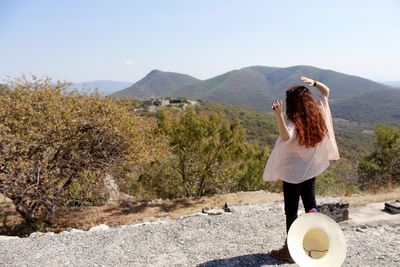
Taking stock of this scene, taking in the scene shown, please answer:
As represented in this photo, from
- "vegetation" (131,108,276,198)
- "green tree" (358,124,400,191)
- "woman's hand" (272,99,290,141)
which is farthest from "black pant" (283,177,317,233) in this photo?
"green tree" (358,124,400,191)

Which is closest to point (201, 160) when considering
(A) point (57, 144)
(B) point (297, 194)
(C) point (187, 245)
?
(A) point (57, 144)

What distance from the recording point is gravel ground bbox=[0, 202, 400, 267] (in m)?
5.14

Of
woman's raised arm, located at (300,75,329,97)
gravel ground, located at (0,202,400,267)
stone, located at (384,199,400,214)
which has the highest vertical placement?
woman's raised arm, located at (300,75,329,97)

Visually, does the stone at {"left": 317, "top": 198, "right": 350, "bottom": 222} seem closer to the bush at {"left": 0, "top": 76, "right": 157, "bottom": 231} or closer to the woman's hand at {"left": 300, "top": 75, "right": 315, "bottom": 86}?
the woman's hand at {"left": 300, "top": 75, "right": 315, "bottom": 86}

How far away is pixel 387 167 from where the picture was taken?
2211 cm

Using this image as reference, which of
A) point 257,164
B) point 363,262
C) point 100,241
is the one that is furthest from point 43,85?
point 257,164

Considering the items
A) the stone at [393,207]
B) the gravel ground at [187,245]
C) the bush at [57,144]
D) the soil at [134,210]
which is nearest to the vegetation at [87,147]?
the bush at [57,144]

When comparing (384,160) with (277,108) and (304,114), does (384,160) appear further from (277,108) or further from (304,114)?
(277,108)

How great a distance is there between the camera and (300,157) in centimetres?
424

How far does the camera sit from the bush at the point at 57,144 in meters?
8.67

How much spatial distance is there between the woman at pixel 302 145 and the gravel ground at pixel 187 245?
3.87 feet

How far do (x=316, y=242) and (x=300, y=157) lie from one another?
3.19 ft

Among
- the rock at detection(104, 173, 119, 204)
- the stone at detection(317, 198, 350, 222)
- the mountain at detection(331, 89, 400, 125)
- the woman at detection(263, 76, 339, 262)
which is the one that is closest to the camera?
the woman at detection(263, 76, 339, 262)

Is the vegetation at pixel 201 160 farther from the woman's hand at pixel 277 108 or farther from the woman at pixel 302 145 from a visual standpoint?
the woman's hand at pixel 277 108
